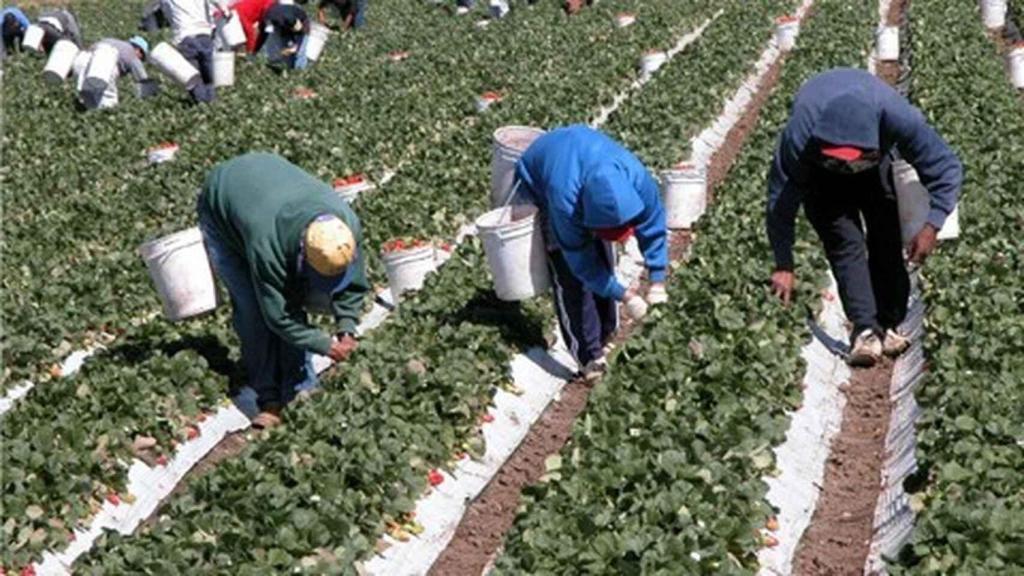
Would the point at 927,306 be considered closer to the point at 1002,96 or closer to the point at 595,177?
the point at 595,177

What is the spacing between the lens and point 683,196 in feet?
34.1

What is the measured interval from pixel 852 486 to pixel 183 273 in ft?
11.7

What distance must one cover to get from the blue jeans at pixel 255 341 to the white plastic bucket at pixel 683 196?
4.03 meters

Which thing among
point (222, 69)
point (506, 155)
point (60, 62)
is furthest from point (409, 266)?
point (60, 62)

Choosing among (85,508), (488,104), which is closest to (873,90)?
(85,508)

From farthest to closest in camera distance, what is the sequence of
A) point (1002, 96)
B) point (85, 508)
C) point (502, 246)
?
point (1002, 96) → point (502, 246) → point (85, 508)

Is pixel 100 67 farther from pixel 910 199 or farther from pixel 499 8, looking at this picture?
pixel 910 199

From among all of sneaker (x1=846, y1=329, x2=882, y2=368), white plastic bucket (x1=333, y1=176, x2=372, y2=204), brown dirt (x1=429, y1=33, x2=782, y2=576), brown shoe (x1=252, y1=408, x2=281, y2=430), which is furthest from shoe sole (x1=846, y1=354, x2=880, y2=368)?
white plastic bucket (x1=333, y1=176, x2=372, y2=204)

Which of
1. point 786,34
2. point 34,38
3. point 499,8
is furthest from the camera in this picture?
point 499,8

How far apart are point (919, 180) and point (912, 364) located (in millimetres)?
1090

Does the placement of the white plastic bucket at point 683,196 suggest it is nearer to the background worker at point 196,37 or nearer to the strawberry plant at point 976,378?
the strawberry plant at point 976,378

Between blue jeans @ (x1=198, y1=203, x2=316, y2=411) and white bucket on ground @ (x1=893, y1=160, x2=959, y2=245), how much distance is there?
304 cm

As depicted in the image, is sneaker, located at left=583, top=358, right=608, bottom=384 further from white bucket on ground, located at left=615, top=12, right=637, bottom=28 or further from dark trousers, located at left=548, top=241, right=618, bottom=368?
white bucket on ground, located at left=615, top=12, right=637, bottom=28

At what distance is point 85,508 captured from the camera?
6.09 metres
